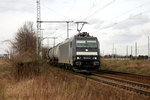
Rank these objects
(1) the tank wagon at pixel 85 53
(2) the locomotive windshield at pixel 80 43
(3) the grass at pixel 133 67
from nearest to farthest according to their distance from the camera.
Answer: (1) the tank wagon at pixel 85 53
(2) the locomotive windshield at pixel 80 43
(3) the grass at pixel 133 67

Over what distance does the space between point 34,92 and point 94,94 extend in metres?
2.28

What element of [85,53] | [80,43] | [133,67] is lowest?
[133,67]

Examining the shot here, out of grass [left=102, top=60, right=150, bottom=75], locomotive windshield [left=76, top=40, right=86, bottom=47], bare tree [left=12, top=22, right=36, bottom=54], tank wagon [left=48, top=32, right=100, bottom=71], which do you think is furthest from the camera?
bare tree [left=12, top=22, right=36, bottom=54]

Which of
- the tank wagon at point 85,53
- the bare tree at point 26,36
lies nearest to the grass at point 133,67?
the tank wagon at point 85,53

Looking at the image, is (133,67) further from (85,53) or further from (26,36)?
(26,36)

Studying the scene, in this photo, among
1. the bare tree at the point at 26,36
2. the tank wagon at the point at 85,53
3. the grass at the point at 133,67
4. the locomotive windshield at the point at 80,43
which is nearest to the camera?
the tank wagon at the point at 85,53

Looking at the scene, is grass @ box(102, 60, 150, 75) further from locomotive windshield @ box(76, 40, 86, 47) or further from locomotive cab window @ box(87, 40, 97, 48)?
locomotive windshield @ box(76, 40, 86, 47)

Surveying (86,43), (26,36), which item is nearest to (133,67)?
(86,43)

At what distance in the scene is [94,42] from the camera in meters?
22.0

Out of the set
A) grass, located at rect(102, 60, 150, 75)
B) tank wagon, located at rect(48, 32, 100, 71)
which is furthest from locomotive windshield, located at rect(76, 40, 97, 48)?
grass, located at rect(102, 60, 150, 75)

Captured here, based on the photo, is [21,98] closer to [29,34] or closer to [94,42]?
[94,42]

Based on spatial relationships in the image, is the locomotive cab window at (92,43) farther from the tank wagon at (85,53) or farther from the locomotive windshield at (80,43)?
the locomotive windshield at (80,43)

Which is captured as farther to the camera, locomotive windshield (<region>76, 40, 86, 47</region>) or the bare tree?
the bare tree

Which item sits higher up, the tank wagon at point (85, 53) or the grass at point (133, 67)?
the tank wagon at point (85, 53)
